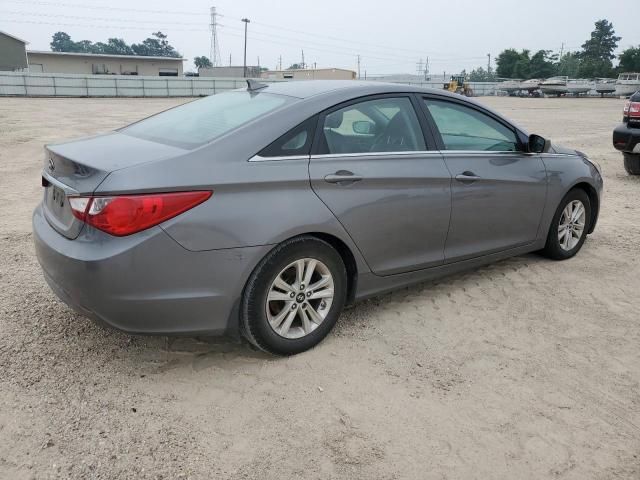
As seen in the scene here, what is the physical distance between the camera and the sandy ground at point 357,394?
244cm

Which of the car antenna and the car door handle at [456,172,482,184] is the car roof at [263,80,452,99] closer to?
the car antenna

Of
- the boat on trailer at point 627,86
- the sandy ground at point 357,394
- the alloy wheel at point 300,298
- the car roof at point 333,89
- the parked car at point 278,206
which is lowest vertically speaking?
the sandy ground at point 357,394

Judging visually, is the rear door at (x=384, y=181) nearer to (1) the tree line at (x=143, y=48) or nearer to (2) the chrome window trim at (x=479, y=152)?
(2) the chrome window trim at (x=479, y=152)

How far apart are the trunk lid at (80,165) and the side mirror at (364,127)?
3.75 ft

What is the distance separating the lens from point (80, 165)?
285 cm

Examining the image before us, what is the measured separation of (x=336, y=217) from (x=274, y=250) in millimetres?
441

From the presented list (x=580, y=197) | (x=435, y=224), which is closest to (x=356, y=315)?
(x=435, y=224)

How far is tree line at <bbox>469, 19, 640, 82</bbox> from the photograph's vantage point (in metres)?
69.3

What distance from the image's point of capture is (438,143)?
387 cm

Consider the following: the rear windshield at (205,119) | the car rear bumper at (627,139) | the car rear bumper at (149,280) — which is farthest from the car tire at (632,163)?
the car rear bumper at (149,280)

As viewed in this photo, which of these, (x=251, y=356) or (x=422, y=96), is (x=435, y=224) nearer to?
(x=422, y=96)

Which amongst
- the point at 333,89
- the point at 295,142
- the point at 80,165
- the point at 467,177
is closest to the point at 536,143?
the point at 467,177

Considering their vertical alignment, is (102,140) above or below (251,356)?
above

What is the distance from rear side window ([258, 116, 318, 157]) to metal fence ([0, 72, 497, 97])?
28.9 metres
